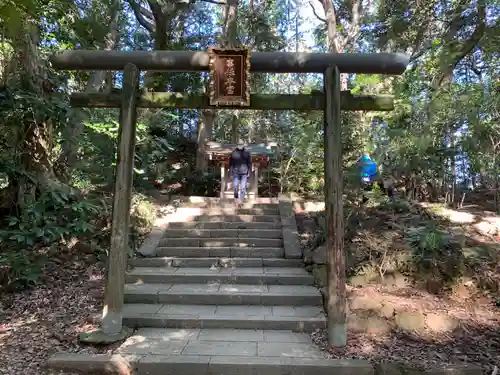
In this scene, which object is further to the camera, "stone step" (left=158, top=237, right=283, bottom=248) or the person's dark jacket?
the person's dark jacket

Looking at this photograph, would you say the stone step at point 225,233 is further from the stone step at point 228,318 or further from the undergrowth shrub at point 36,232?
the stone step at point 228,318

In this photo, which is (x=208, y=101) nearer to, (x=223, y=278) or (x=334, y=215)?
(x=334, y=215)

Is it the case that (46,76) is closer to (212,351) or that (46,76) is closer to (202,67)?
(202,67)

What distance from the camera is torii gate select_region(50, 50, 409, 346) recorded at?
4008mm

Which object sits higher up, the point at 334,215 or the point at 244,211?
the point at 334,215

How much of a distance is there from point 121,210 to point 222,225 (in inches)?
142

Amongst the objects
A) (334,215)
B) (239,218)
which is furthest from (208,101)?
(239,218)

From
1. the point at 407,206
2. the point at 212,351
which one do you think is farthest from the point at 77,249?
the point at 407,206

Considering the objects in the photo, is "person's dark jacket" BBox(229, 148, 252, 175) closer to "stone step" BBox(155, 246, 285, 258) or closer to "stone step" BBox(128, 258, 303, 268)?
"stone step" BBox(155, 246, 285, 258)

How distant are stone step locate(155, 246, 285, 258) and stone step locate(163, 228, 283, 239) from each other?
0.62 m

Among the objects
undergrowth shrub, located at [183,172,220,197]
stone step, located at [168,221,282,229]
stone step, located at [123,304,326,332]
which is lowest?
stone step, located at [123,304,326,332]

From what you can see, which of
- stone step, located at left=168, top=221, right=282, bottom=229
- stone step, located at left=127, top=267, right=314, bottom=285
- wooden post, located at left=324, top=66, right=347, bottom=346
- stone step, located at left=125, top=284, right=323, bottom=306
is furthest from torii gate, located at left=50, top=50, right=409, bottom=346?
stone step, located at left=168, top=221, right=282, bottom=229

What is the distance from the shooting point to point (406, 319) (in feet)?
13.2

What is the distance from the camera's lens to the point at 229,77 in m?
4.25
